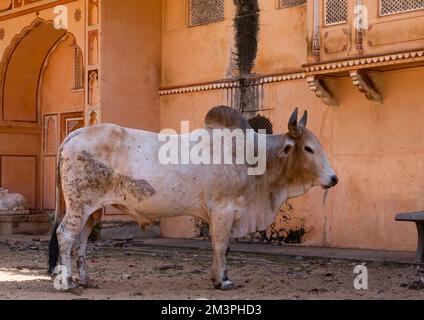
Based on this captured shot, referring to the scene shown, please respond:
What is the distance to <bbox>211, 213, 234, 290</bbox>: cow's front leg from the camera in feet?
26.6

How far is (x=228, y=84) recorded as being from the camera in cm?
1452

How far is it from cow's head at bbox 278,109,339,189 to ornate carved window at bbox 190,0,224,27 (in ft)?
22.9

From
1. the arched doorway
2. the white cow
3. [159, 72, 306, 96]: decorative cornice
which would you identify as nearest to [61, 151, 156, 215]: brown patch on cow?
the white cow

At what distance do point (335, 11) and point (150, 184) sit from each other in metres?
5.60

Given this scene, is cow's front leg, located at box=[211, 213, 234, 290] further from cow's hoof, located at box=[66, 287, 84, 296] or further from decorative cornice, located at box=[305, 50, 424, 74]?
decorative cornice, located at box=[305, 50, 424, 74]

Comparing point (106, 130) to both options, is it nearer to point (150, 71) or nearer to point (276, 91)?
point (276, 91)

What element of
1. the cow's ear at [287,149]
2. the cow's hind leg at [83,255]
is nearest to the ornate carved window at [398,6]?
the cow's ear at [287,149]

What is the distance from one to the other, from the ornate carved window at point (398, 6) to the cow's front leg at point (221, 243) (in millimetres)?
4986

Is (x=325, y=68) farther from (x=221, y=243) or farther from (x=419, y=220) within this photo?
(x=221, y=243)

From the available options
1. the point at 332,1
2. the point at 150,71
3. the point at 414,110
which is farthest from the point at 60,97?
the point at 414,110

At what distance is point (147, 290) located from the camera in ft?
26.7

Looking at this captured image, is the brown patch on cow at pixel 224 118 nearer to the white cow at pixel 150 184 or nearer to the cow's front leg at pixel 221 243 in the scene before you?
the white cow at pixel 150 184

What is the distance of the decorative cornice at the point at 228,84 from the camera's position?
13.5m
